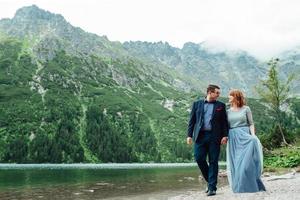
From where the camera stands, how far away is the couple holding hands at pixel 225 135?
17.8 metres

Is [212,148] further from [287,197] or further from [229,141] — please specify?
[287,197]

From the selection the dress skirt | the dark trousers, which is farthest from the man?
the dress skirt

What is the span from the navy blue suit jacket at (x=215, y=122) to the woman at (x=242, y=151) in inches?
13.3

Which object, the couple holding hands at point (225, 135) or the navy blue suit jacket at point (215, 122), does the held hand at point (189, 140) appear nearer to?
the couple holding hands at point (225, 135)

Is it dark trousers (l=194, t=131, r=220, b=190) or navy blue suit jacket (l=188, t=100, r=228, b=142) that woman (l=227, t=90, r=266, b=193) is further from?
dark trousers (l=194, t=131, r=220, b=190)

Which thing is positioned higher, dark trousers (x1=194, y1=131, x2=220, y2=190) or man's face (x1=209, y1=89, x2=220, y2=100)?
man's face (x1=209, y1=89, x2=220, y2=100)

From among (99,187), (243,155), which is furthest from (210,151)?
(99,187)

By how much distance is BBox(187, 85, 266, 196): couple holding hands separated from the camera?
17.8 m

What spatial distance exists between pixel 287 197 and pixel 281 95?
57700mm

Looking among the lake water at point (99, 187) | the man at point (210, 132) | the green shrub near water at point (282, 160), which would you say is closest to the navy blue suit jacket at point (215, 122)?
the man at point (210, 132)

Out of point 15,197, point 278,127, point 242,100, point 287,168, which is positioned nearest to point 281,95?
point 278,127

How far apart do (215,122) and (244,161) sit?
6.05 ft

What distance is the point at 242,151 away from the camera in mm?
17844

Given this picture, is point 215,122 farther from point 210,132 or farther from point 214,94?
point 214,94
